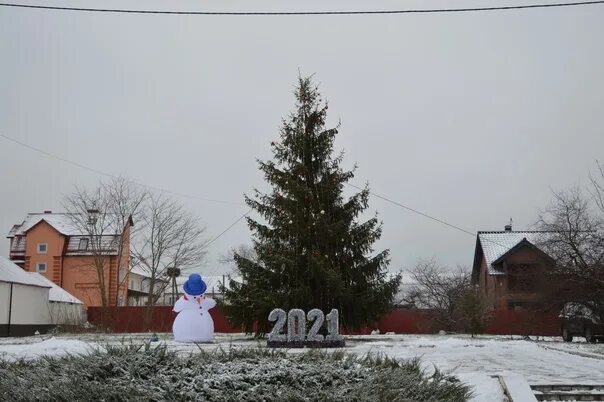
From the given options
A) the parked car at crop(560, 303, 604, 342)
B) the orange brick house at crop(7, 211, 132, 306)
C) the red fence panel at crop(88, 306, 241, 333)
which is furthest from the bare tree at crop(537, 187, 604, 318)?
the orange brick house at crop(7, 211, 132, 306)

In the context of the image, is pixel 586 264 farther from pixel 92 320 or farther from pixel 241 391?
pixel 92 320

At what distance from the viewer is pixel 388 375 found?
704cm

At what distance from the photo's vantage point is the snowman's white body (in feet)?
69.6

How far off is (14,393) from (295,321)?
1349cm

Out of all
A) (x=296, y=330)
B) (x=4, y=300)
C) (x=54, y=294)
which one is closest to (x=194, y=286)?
(x=296, y=330)

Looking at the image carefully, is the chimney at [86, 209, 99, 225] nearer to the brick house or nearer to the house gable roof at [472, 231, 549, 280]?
the brick house

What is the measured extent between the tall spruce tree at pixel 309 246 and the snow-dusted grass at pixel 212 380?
52.4ft

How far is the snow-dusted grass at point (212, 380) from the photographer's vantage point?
642 cm

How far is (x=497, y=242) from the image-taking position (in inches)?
2074

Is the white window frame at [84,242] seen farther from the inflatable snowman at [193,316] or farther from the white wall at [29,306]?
the inflatable snowman at [193,316]

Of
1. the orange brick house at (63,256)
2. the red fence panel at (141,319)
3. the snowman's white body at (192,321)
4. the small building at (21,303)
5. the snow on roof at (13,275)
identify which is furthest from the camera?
the orange brick house at (63,256)

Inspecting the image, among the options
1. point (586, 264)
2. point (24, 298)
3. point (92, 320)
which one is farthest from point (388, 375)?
point (92, 320)

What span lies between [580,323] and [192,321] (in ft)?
58.6

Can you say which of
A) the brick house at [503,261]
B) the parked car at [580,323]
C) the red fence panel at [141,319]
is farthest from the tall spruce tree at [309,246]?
the brick house at [503,261]
